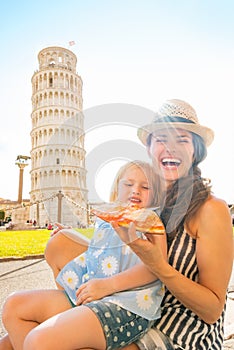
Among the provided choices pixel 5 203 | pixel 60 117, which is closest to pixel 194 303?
pixel 60 117

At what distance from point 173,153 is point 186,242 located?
0.29m

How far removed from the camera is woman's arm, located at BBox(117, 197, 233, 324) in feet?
3.02

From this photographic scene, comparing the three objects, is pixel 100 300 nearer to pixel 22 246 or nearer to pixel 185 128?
pixel 185 128

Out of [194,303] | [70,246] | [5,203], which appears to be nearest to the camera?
[194,303]

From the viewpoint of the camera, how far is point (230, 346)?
1586 mm

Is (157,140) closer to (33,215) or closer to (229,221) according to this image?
(229,221)

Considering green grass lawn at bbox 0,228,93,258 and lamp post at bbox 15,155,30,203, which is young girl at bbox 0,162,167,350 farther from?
lamp post at bbox 15,155,30,203

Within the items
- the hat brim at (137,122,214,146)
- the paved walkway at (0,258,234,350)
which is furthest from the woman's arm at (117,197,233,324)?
the paved walkway at (0,258,234,350)

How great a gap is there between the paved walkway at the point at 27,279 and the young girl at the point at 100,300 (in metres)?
0.90

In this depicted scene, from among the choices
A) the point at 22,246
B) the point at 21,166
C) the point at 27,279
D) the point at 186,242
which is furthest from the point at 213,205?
the point at 21,166

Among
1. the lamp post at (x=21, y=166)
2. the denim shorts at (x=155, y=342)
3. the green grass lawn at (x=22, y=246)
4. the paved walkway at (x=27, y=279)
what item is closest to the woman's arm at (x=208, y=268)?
the denim shorts at (x=155, y=342)

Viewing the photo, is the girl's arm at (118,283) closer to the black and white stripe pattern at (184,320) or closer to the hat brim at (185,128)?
the black and white stripe pattern at (184,320)

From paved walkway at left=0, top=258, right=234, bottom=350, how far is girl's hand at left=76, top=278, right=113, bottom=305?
107 cm

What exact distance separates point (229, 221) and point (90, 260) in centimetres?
49
